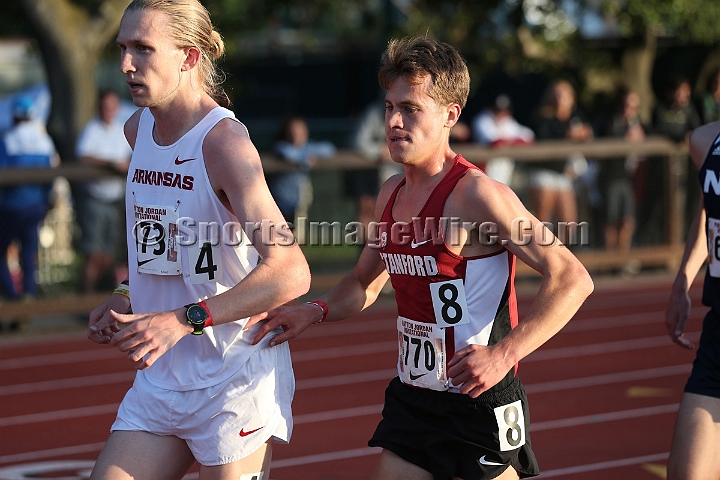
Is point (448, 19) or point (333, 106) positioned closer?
point (448, 19)

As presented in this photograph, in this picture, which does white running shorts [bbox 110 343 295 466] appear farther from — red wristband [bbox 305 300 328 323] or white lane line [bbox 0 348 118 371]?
white lane line [bbox 0 348 118 371]

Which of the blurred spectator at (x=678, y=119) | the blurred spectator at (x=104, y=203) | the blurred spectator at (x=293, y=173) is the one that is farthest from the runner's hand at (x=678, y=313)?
the blurred spectator at (x=678, y=119)

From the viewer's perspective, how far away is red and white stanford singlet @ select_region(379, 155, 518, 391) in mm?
3479

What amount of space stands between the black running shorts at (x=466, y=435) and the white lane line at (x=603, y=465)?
202cm

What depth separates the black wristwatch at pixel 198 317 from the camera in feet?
9.82

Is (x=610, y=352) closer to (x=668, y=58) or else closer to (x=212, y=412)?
(x=212, y=412)

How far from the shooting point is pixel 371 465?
576 centimetres

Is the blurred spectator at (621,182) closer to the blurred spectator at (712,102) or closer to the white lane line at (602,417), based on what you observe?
the blurred spectator at (712,102)

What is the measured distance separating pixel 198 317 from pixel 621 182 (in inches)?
374

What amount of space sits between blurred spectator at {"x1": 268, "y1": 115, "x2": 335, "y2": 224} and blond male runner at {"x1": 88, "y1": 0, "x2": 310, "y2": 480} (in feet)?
23.1

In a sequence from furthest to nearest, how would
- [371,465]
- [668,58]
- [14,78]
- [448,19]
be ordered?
1. [14,78]
2. [668,58]
3. [448,19]
4. [371,465]

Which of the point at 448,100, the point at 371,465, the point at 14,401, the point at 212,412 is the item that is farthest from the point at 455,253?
the point at 14,401

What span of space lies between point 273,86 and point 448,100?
73.3 feet

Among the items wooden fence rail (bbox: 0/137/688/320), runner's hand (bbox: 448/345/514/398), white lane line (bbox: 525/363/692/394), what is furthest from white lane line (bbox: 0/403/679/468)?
wooden fence rail (bbox: 0/137/688/320)
